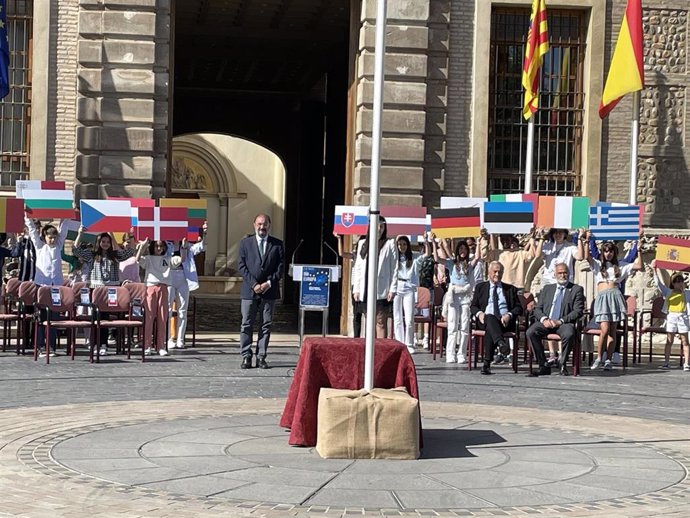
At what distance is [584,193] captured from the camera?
23.9 metres

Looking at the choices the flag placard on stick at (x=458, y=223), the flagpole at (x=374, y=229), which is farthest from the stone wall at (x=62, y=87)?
the flagpole at (x=374, y=229)

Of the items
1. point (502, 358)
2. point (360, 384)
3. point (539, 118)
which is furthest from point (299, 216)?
point (360, 384)

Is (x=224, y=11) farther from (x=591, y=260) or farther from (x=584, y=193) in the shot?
(x=591, y=260)

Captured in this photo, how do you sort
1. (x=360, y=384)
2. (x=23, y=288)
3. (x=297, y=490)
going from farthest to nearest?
(x=23, y=288) → (x=360, y=384) → (x=297, y=490)

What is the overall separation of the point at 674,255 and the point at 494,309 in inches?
127

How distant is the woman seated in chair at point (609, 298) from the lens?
60.4 ft

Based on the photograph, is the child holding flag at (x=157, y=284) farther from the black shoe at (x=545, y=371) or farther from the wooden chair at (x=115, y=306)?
the black shoe at (x=545, y=371)

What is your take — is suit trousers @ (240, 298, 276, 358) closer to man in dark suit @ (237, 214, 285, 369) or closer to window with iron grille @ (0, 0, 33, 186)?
man in dark suit @ (237, 214, 285, 369)

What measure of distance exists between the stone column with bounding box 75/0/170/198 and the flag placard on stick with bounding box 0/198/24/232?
11.8 ft

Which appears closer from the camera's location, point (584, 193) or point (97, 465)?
point (97, 465)

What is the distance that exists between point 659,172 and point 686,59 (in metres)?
2.09

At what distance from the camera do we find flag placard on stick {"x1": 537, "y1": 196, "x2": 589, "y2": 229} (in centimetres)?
1870

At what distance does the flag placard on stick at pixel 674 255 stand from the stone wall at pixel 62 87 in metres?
9.81

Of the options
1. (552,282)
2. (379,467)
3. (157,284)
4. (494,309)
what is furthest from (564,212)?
(379,467)
